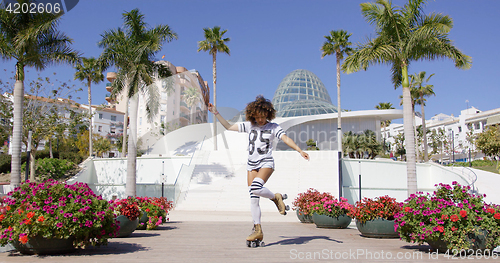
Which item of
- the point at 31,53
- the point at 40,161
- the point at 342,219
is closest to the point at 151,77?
the point at 31,53

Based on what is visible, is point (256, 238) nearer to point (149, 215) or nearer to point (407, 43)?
point (149, 215)

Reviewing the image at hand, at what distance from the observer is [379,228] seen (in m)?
7.24

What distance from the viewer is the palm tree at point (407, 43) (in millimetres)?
13031

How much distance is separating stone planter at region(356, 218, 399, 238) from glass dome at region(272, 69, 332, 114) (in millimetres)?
72737

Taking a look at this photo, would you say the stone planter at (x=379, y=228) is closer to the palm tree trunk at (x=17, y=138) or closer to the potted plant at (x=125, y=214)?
the potted plant at (x=125, y=214)

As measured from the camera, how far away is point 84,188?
5062 millimetres

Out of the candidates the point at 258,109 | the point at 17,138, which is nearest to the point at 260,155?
the point at 258,109

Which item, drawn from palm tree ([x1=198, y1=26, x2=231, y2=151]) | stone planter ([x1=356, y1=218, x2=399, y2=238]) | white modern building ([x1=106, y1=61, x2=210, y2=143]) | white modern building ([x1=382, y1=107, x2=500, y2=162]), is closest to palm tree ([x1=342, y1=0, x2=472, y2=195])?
stone planter ([x1=356, y1=218, x2=399, y2=238])

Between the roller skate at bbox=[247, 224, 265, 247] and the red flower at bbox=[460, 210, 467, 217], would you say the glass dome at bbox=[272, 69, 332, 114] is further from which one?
the red flower at bbox=[460, 210, 467, 217]

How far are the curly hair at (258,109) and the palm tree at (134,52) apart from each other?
13.1 metres

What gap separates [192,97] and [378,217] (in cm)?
5690

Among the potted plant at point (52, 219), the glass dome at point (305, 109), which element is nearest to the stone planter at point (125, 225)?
the potted plant at point (52, 219)

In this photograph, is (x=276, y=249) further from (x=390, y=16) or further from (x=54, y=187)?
(x=390, y=16)

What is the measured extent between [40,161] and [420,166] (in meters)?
32.2
